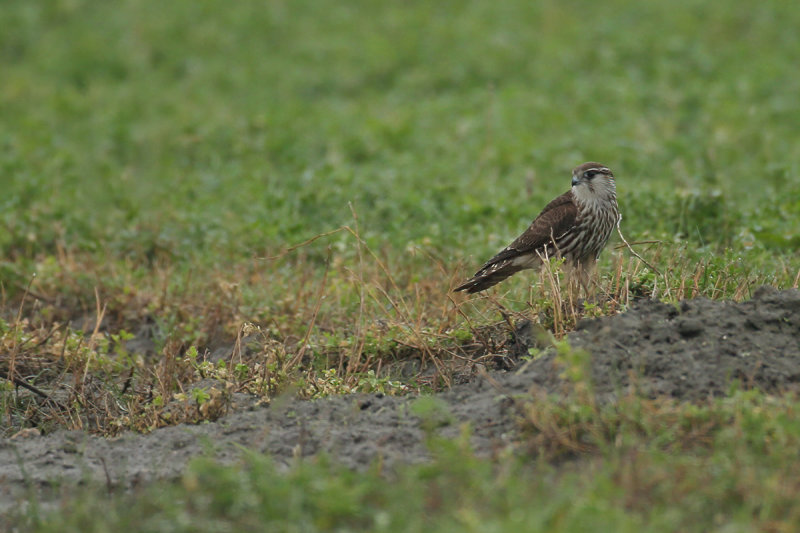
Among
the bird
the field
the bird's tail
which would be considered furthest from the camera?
the bird

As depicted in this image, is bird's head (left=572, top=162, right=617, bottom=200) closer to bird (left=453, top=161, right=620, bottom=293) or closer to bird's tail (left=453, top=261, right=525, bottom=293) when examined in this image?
bird (left=453, top=161, right=620, bottom=293)

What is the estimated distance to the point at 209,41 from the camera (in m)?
16.2

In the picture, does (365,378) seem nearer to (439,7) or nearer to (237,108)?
(237,108)

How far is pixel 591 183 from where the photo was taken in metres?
7.37

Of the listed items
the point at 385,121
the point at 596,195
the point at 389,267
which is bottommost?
the point at 389,267

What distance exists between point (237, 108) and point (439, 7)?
16.1 ft

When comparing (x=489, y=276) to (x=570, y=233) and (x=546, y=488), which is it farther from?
(x=546, y=488)

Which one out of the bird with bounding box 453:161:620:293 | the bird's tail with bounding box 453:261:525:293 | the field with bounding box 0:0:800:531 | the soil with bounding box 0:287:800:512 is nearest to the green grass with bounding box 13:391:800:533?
the field with bounding box 0:0:800:531

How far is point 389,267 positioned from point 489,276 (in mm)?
1320

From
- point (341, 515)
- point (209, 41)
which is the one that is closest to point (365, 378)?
point (341, 515)

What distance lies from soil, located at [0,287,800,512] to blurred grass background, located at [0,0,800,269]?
2480 millimetres

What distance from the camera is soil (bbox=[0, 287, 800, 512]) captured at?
4.84 m

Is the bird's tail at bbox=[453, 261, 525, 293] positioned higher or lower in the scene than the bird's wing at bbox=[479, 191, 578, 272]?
lower

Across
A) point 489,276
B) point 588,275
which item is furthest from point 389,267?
point 588,275
